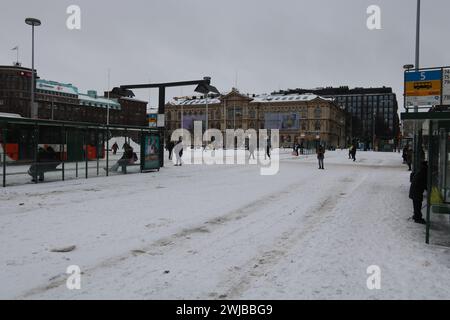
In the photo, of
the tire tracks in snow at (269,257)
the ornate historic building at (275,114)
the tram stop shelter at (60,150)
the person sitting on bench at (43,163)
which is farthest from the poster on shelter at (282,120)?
the tire tracks in snow at (269,257)

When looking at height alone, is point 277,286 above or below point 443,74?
below

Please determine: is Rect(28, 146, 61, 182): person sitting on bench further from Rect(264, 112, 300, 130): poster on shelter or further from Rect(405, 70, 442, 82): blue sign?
Rect(264, 112, 300, 130): poster on shelter

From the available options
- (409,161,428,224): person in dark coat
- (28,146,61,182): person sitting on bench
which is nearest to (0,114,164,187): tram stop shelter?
(28,146,61,182): person sitting on bench

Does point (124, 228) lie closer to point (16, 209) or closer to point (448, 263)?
point (16, 209)

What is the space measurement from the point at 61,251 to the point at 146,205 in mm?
4294

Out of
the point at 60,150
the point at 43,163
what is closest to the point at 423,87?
the point at 60,150

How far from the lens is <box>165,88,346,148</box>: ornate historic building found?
101m

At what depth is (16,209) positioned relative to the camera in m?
9.48

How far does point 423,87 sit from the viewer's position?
14539mm

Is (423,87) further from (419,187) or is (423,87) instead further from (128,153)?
(128,153)

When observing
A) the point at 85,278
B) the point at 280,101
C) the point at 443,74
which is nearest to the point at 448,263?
the point at 85,278

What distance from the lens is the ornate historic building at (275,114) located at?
10100 cm

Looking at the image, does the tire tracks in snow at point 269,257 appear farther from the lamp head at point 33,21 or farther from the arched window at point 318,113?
the arched window at point 318,113
